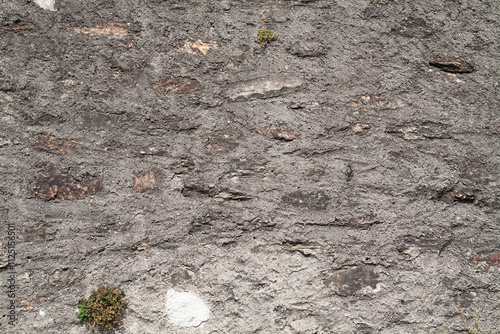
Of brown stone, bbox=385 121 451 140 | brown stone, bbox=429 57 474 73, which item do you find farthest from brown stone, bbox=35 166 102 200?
brown stone, bbox=429 57 474 73

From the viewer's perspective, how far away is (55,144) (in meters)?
1.74

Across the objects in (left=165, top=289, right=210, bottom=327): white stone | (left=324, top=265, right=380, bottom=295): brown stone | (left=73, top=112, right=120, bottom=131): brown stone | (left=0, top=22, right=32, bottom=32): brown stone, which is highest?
(left=0, top=22, right=32, bottom=32): brown stone

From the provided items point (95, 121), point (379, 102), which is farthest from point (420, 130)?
point (95, 121)

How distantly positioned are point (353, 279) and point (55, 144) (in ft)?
5.25

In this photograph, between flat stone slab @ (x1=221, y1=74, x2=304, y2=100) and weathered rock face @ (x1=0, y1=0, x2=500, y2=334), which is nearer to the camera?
weathered rock face @ (x1=0, y1=0, x2=500, y2=334)

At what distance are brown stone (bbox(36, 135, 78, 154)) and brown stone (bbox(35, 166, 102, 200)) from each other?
92 millimetres

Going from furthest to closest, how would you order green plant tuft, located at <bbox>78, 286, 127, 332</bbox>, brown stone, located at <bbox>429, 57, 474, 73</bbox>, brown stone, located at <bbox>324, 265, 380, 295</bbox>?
brown stone, located at <bbox>429, 57, 474, 73</bbox>
brown stone, located at <bbox>324, 265, 380, 295</bbox>
green plant tuft, located at <bbox>78, 286, 127, 332</bbox>

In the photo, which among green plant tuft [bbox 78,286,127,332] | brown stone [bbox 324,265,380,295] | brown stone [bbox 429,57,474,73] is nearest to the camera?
green plant tuft [bbox 78,286,127,332]

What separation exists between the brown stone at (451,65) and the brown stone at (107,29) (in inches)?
62.6

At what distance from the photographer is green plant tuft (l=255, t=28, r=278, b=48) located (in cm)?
→ 185

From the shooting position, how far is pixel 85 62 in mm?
1781

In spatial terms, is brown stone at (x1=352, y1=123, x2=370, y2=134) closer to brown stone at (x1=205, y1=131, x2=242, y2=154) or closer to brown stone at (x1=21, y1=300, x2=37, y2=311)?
brown stone at (x1=205, y1=131, x2=242, y2=154)

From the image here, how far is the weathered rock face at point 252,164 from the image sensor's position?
5.65 feet

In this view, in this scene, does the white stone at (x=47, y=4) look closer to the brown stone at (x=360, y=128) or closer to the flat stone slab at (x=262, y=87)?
the flat stone slab at (x=262, y=87)
